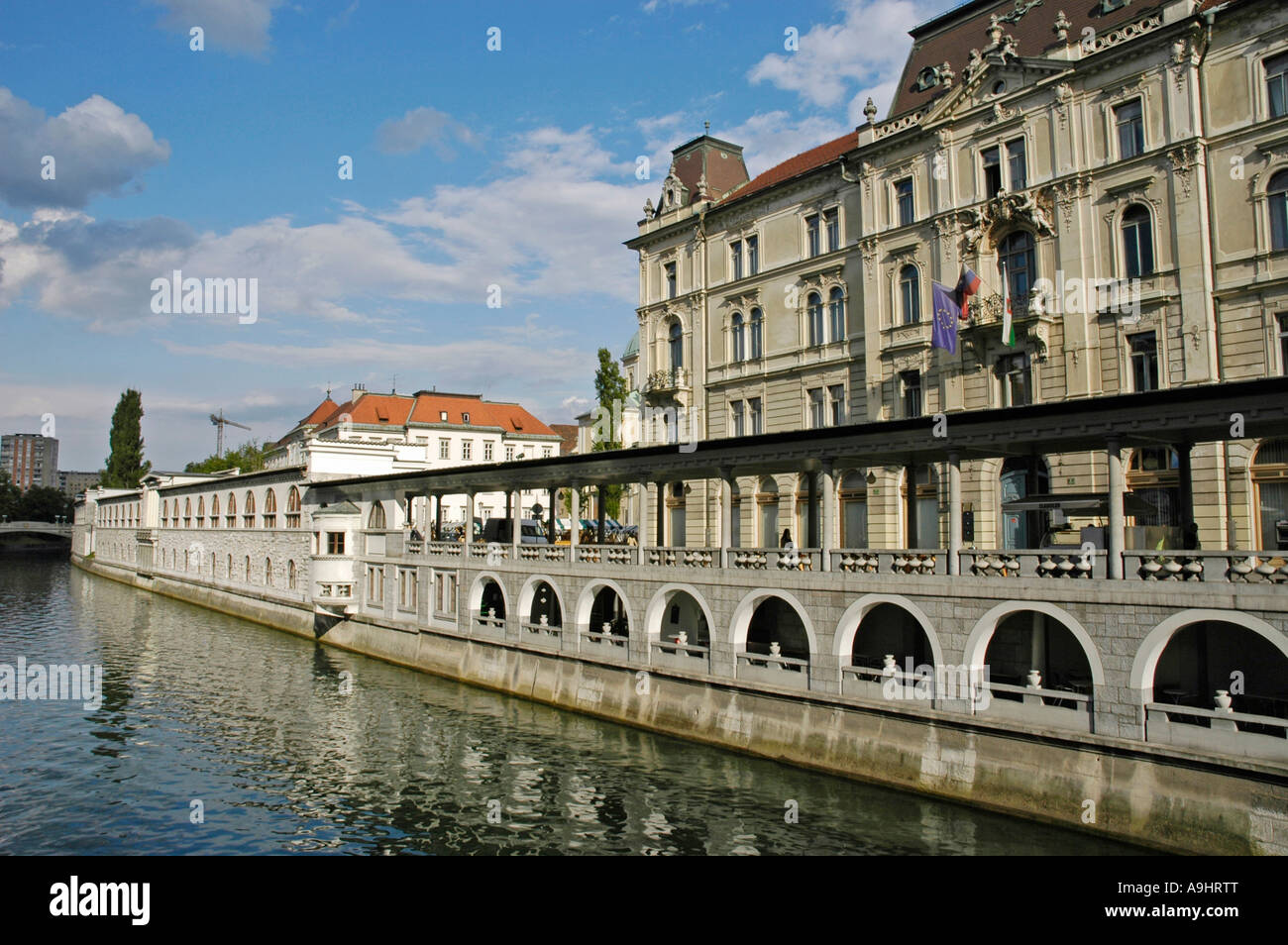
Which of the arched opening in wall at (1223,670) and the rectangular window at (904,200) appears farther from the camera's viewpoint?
the rectangular window at (904,200)

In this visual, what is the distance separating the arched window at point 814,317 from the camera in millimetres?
44375

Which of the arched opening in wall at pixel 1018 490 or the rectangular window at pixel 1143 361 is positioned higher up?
the rectangular window at pixel 1143 361

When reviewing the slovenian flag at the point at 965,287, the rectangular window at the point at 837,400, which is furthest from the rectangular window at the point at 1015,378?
the rectangular window at the point at 837,400

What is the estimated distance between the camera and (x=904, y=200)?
4003 cm

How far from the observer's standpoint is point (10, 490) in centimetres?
16525

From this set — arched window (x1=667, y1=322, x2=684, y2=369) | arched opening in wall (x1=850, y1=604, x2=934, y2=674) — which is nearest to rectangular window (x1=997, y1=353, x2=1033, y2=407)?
arched opening in wall (x1=850, y1=604, x2=934, y2=674)

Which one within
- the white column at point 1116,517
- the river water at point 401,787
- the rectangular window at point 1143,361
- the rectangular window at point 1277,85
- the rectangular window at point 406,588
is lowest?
the river water at point 401,787

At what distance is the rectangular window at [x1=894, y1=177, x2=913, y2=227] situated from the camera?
39781 mm

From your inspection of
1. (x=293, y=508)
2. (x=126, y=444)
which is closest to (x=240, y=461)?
(x=126, y=444)

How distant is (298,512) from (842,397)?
106 feet

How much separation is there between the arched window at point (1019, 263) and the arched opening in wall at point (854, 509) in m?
10.8

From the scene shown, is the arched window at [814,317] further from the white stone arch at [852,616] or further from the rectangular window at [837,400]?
the white stone arch at [852,616]

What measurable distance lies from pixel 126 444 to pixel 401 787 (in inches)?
4779

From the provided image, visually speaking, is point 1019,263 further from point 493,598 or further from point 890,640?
point 493,598
